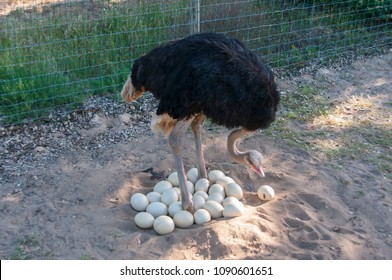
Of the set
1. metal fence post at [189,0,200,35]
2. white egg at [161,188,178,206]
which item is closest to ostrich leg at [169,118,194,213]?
white egg at [161,188,178,206]

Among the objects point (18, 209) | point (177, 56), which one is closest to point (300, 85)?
point (177, 56)

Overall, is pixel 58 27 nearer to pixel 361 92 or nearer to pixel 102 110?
pixel 102 110

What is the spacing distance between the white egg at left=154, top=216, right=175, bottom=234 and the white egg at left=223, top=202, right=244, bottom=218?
390 millimetres

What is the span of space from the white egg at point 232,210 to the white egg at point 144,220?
20.0 inches

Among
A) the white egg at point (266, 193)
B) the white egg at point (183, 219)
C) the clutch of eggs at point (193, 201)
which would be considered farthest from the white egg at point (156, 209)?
the white egg at point (266, 193)

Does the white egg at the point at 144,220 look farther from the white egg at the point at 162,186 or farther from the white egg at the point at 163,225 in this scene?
the white egg at the point at 162,186

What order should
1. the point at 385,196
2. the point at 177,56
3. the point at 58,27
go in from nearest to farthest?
the point at 177,56 → the point at 385,196 → the point at 58,27

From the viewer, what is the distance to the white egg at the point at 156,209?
12.2ft

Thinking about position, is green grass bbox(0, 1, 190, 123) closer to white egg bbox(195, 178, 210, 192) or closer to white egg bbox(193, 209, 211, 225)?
white egg bbox(195, 178, 210, 192)

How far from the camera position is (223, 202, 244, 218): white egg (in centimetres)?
372

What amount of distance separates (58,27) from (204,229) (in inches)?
123

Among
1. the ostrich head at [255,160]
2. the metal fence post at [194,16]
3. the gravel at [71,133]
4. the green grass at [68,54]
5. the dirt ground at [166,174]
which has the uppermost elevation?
the metal fence post at [194,16]

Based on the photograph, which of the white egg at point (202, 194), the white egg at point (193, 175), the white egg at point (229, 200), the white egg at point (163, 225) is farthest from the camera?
the white egg at point (193, 175)

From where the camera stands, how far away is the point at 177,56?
143 inches
